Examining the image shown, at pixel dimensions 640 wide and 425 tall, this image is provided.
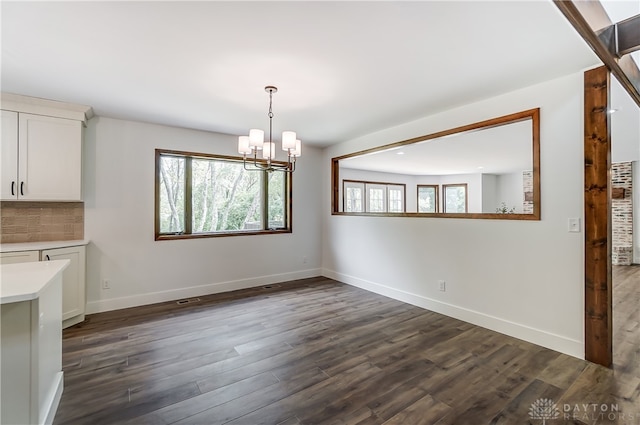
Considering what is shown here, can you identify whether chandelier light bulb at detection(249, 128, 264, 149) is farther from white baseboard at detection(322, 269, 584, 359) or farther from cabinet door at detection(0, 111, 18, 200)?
white baseboard at detection(322, 269, 584, 359)

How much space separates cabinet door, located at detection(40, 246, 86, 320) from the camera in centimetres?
314

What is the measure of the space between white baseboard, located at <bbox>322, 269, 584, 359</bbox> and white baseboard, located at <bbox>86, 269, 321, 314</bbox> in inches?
56.0

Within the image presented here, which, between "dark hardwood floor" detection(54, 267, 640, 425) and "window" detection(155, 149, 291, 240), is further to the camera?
"window" detection(155, 149, 291, 240)

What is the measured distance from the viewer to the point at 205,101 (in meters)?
3.20

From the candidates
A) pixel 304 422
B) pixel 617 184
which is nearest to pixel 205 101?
pixel 304 422

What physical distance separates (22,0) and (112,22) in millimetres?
430

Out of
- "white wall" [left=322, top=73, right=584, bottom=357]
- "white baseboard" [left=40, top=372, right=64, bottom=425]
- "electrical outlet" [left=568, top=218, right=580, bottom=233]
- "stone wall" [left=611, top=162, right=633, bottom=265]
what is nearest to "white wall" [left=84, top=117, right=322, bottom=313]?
"white baseboard" [left=40, top=372, right=64, bottom=425]

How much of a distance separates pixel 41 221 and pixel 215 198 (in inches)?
80.7

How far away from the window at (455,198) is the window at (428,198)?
0.17 meters

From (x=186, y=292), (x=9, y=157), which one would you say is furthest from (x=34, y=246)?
(x=186, y=292)

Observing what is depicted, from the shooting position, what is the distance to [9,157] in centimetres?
303

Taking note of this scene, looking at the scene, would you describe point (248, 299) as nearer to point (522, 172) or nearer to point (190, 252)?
point (190, 252)

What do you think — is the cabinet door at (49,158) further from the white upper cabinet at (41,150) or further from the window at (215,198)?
the window at (215,198)

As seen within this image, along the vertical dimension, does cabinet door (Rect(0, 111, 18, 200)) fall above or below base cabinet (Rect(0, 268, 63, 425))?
above
